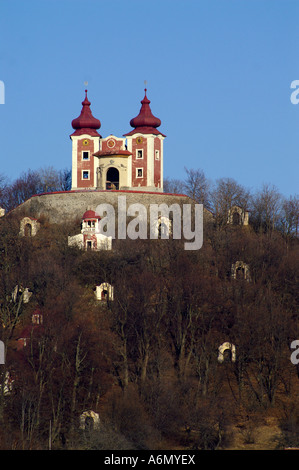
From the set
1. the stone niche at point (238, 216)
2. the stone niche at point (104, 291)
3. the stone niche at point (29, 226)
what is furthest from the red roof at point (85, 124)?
the stone niche at point (104, 291)

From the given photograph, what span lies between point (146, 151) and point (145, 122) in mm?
2254

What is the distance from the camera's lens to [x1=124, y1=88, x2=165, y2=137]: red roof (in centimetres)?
7775

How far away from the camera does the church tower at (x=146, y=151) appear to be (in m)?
76.4

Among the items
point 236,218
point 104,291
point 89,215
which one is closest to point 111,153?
point 89,215

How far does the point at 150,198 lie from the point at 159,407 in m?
25.2

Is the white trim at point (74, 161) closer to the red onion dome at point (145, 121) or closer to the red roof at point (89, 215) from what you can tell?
the red onion dome at point (145, 121)

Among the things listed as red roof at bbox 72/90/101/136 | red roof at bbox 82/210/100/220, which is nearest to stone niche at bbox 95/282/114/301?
red roof at bbox 82/210/100/220

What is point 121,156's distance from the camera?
251 ft

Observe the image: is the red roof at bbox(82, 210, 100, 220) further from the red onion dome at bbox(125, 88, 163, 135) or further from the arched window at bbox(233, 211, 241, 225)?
the arched window at bbox(233, 211, 241, 225)

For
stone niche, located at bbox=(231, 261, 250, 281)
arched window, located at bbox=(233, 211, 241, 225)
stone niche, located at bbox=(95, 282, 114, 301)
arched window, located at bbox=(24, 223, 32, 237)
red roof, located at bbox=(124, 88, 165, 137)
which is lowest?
stone niche, located at bbox=(95, 282, 114, 301)

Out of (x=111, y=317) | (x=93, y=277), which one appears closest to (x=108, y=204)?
(x=93, y=277)
